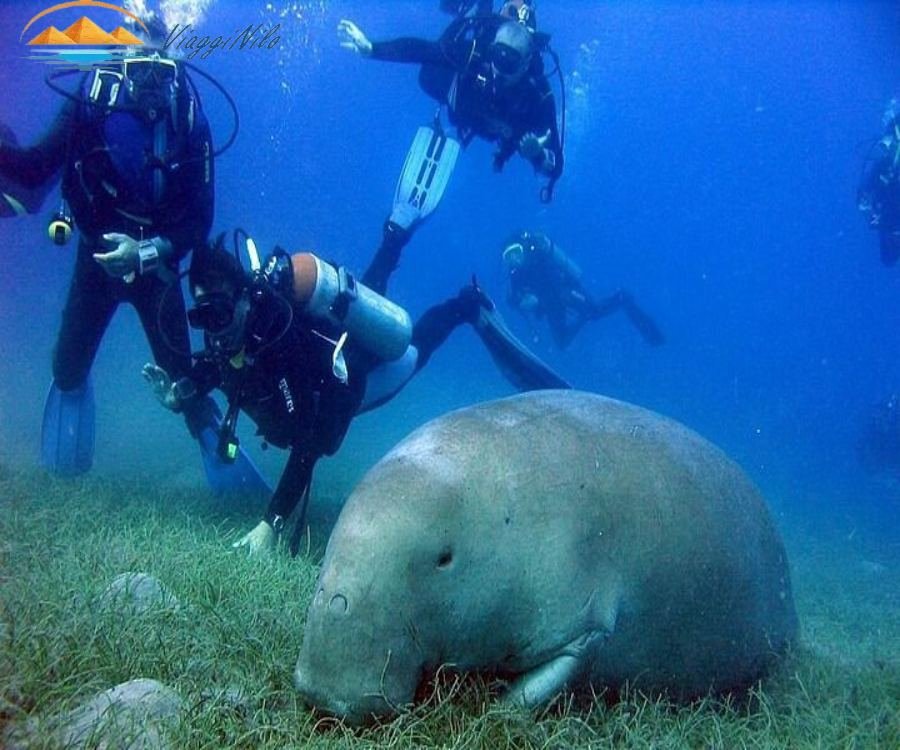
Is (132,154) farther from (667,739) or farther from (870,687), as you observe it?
(870,687)

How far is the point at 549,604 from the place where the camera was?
2.79 m

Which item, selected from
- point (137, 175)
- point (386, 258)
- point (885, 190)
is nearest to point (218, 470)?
point (137, 175)

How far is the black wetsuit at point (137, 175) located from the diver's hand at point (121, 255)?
0.49 meters

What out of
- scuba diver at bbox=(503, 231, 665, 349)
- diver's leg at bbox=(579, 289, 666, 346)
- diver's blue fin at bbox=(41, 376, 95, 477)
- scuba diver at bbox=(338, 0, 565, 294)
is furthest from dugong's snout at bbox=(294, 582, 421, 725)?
diver's leg at bbox=(579, 289, 666, 346)

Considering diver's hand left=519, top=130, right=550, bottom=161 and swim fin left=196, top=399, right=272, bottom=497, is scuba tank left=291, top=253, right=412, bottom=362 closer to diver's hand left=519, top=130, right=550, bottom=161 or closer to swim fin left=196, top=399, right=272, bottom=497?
swim fin left=196, top=399, right=272, bottom=497

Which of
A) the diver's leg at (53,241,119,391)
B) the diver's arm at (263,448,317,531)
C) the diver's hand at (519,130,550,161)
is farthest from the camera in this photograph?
the diver's hand at (519,130,550,161)

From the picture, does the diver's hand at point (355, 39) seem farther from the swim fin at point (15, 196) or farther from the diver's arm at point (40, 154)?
the swim fin at point (15, 196)

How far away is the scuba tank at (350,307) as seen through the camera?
5.89 m

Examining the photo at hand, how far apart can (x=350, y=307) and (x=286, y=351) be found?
2.57ft

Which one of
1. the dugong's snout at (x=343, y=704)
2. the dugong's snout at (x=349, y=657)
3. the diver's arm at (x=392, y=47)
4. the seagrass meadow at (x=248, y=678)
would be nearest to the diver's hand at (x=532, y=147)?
the diver's arm at (x=392, y=47)

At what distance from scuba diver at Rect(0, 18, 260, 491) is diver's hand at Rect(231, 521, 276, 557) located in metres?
1.67

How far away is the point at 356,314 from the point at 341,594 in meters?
A: 4.28

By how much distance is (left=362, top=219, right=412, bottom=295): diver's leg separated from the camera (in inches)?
425

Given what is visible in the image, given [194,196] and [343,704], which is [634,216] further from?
[343,704]
